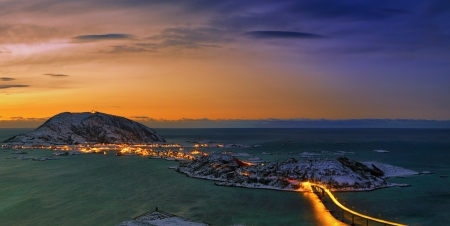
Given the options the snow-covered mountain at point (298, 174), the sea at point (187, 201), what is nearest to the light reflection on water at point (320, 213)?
the sea at point (187, 201)

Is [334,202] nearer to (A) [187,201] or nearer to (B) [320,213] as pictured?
(B) [320,213]

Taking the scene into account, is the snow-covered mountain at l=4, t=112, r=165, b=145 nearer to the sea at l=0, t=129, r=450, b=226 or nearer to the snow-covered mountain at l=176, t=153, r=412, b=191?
the sea at l=0, t=129, r=450, b=226

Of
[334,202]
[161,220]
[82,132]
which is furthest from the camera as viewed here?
[82,132]

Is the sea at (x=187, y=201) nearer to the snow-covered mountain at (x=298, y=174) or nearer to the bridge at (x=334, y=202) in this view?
the bridge at (x=334, y=202)

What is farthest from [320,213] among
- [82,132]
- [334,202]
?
[82,132]

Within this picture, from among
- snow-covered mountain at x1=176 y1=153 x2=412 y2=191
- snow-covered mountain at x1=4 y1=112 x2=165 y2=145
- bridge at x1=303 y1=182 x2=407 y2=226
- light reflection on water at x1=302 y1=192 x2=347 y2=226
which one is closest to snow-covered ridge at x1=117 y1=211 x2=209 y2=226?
light reflection on water at x1=302 y1=192 x2=347 y2=226

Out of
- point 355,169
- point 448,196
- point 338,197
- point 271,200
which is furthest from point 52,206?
point 448,196
